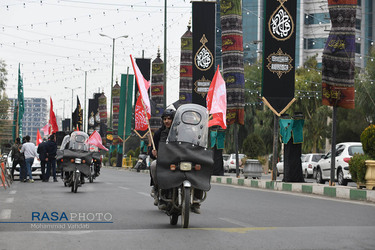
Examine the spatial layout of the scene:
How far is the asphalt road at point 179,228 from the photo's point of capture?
834 centimetres

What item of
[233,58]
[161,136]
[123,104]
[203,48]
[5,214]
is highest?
[203,48]

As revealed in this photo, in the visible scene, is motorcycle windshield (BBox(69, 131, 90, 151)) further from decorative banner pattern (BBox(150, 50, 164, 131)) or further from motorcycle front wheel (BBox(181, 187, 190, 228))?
decorative banner pattern (BBox(150, 50, 164, 131))

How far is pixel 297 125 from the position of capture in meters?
24.2

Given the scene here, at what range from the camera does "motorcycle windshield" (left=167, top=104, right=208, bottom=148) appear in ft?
34.3

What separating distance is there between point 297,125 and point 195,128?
1413 centimetres

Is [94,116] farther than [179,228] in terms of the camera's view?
Yes

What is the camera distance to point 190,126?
10531 mm

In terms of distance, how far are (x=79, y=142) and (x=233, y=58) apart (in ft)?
37.9

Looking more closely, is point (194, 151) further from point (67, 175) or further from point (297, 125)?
point (297, 125)

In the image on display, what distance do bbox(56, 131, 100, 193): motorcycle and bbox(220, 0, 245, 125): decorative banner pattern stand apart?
1111 centimetres

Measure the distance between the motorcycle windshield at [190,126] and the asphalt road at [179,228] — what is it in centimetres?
127

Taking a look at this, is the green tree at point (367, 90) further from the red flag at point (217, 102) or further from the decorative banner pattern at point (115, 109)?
the red flag at point (217, 102)

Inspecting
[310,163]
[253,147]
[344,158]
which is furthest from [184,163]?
[310,163]

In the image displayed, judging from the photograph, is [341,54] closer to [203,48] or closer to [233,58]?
[233,58]
